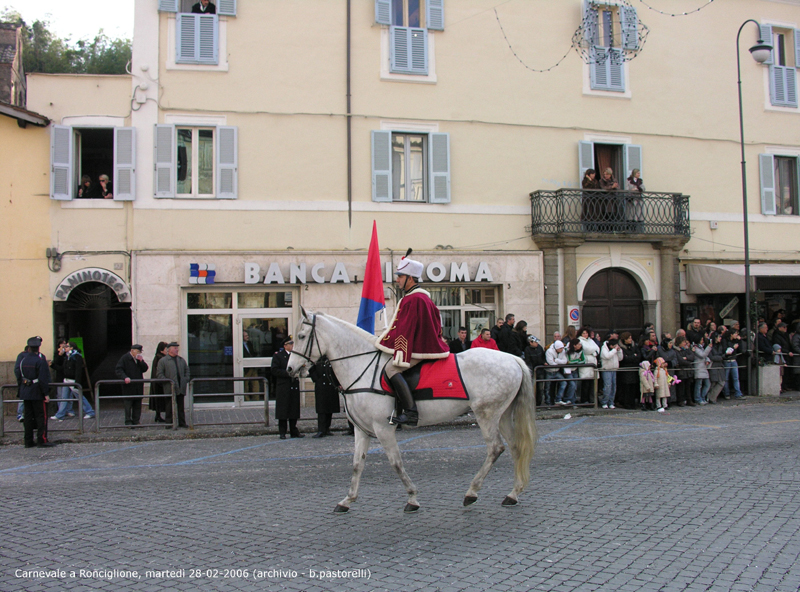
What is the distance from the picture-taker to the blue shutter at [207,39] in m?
15.4

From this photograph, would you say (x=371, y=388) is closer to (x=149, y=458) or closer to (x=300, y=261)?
(x=149, y=458)

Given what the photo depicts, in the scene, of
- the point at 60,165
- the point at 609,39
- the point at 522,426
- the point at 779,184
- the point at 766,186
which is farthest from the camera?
the point at 779,184

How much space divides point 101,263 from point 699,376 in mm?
13818

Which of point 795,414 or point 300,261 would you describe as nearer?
point 795,414

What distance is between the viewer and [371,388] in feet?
21.2

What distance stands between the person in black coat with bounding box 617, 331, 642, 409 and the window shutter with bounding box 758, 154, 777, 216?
777cm

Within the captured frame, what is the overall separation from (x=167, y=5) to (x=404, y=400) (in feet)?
43.0

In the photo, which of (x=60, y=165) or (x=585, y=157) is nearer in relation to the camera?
(x=60, y=165)

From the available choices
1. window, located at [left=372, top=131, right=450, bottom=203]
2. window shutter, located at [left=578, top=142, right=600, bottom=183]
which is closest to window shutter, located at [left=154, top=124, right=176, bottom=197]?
window, located at [left=372, top=131, right=450, bottom=203]

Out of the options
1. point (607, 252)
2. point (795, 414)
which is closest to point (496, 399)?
point (795, 414)

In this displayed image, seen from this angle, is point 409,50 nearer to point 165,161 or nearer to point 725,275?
point 165,161

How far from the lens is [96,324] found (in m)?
16.6

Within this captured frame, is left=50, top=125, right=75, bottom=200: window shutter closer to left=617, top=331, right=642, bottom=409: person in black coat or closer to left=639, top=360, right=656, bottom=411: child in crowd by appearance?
left=617, top=331, right=642, bottom=409: person in black coat

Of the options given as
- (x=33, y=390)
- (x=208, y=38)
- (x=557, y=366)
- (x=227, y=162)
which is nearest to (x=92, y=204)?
(x=227, y=162)
